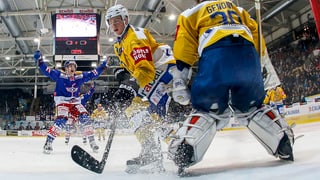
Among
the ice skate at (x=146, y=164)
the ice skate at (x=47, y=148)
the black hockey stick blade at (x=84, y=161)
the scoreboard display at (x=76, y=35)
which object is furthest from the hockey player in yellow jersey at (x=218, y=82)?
the scoreboard display at (x=76, y=35)

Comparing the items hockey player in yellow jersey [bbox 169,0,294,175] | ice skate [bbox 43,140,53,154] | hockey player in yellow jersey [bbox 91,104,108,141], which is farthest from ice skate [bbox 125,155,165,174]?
hockey player in yellow jersey [bbox 91,104,108,141]

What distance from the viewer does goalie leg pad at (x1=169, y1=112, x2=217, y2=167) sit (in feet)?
5.34

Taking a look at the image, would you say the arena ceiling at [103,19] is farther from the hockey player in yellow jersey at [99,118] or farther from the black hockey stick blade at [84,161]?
the black hockey stick blade at [84,161]

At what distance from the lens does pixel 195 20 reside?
5.90 feet

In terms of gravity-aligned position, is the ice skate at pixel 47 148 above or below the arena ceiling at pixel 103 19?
below

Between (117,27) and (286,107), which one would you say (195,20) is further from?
(286,107)

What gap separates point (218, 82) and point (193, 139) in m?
0.28

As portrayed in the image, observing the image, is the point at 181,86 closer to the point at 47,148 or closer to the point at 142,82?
the point at 142,82

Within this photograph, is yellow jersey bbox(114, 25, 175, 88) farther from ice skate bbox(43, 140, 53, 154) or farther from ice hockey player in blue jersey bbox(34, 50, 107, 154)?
ice hockey player in blue jersey bbox(34, 50, 107, 154)

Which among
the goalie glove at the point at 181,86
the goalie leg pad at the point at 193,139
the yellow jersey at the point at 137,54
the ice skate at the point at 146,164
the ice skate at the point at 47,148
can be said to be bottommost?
the ice skate at the point at 47,148

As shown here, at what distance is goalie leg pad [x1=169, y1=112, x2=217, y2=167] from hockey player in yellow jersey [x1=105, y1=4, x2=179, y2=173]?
27 cm

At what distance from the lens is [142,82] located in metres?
2.12

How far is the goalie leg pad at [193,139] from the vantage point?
1.63 metres

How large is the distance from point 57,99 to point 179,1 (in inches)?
229
